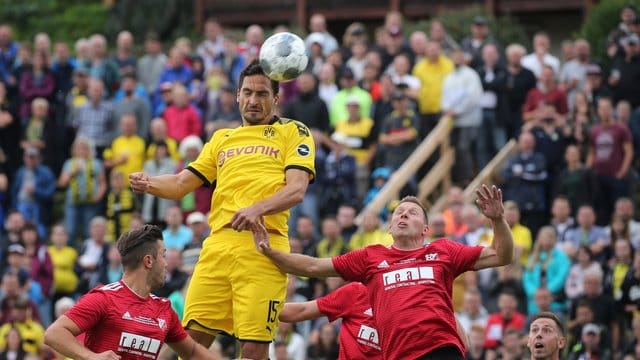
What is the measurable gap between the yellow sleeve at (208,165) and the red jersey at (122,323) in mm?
1338

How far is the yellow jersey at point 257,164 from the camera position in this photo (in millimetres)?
10977

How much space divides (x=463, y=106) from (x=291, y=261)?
1026cm

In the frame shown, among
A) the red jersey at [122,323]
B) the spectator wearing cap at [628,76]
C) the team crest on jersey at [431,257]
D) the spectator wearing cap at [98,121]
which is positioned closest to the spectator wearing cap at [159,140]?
the spectator wearing cap at [98,121]

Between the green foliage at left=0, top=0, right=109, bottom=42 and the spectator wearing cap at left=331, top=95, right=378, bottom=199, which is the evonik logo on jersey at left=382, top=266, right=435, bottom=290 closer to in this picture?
the spectator wearing cap at left=331, top=95, right=378, bottom=199

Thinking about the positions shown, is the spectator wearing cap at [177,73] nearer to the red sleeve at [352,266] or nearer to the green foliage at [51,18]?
the green foliage at [51,18]

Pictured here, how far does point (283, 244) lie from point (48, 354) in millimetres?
7896

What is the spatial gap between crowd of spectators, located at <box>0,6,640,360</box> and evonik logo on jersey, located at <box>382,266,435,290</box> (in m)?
6.01

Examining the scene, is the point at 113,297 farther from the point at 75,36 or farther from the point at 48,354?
the point at 75,36

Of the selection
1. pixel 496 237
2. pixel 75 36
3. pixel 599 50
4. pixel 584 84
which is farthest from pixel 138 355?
pixel 75 36

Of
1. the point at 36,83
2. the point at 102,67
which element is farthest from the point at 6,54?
the point at 102,67

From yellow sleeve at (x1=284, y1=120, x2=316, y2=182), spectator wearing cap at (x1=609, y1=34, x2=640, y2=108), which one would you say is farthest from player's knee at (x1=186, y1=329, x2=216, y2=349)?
spectator wearing cap at (x1=609, y1=34, x2=640, y2=108)

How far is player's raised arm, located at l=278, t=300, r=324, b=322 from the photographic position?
11.9 meters

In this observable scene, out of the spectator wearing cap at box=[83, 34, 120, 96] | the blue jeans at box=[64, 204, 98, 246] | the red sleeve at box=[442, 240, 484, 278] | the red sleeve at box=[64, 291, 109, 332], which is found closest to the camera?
the red sleeve at box=[64, 291, 109, 332]

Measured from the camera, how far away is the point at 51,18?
31.0m
